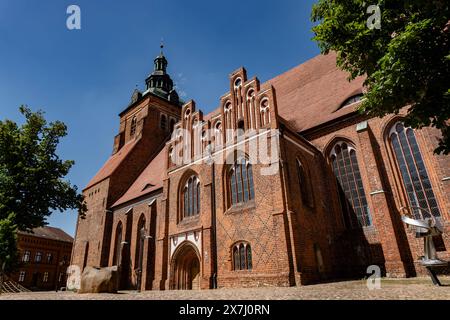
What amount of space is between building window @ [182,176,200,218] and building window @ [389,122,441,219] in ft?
33.9

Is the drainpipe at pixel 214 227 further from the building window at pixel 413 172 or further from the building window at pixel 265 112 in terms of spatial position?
the building window at pixel 413 172

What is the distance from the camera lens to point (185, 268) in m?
15.7

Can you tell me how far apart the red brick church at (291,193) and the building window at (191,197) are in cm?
6

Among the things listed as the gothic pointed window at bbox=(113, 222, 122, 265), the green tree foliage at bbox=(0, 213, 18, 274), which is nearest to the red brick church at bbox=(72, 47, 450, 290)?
the gothic pointed window at bbox=(113, 222, 122, 265)

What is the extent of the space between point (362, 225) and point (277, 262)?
5.48m

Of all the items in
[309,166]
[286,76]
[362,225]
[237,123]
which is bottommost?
[362,225]

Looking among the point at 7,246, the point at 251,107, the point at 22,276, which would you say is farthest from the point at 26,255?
the point at 251,107

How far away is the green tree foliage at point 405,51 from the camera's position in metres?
6.21

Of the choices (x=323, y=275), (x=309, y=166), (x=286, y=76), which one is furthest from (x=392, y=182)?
(x=286, y=76)

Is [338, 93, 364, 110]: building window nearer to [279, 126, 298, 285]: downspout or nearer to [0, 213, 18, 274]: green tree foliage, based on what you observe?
[279, 126, 298, 285]: downspout

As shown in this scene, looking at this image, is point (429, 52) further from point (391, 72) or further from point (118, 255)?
point (118, 255)

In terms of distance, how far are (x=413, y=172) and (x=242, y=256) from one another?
8687mm

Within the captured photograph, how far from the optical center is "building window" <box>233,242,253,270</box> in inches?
494
